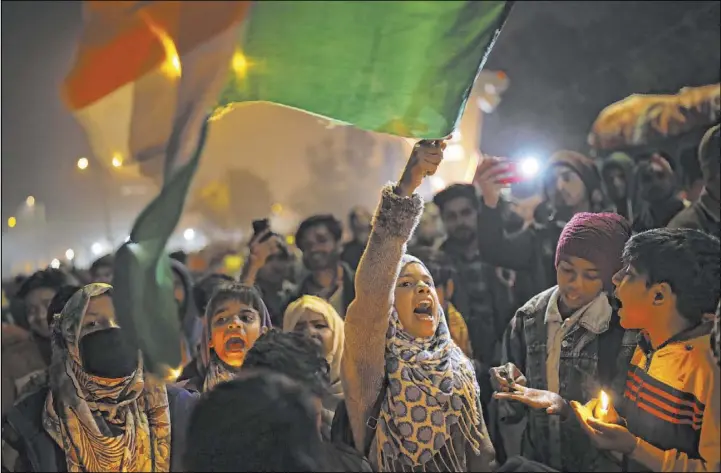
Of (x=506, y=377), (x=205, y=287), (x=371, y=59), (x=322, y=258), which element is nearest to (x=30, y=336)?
(x=205, y=287)

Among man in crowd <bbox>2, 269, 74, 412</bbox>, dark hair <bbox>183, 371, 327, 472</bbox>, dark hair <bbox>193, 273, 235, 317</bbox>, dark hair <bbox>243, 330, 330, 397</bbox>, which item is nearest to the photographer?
dark hair <bbox>183, 371, 327, 472</bbox>

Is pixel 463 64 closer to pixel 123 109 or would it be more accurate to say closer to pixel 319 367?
pixel 319 367

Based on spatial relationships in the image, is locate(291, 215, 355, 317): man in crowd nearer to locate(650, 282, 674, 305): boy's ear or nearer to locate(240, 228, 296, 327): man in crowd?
locate(240, 228, 296, 327): man in crowd

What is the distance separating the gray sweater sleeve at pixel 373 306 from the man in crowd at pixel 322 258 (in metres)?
0.21

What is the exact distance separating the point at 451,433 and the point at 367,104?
104cm

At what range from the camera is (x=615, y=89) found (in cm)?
251

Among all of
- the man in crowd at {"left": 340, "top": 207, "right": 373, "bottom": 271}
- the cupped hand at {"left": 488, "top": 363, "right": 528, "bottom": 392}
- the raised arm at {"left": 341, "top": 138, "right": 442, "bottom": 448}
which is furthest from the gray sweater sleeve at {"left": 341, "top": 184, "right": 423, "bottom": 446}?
the cupped hand at {"left": 488, "top": 363, "right": 528, "bottom": 392}

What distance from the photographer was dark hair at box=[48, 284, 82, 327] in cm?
243

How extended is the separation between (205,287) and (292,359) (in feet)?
1.93

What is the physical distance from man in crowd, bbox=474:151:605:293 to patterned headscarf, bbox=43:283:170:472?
1.19 metres

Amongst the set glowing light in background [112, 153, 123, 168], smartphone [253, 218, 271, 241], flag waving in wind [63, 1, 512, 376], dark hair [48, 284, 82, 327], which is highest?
flag waving in wind [63, 1, 512, 376]

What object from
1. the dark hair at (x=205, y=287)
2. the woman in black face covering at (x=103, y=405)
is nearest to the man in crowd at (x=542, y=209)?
the dark hair at (x=205, y=287)

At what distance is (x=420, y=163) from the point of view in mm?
2242

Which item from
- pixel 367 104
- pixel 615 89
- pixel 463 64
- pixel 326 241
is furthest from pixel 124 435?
pixel 615 89
